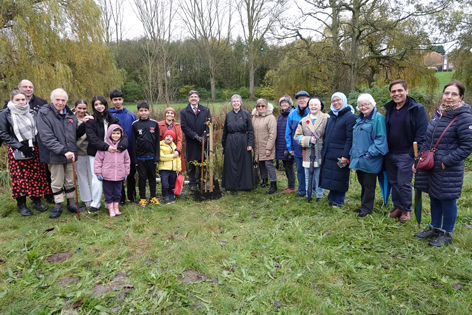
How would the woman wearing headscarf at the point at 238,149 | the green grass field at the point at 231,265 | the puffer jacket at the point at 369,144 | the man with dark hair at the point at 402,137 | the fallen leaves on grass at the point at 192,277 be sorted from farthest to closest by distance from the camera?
1. the woman wearing headscarf at the point at 238,149
2. the puffer jacket at the point at 369,144
3. the man with dark hair at the point at 402,137
4. the fallen leaves on grass at the point at 192,277
5. the green grass field at the point at 231,265

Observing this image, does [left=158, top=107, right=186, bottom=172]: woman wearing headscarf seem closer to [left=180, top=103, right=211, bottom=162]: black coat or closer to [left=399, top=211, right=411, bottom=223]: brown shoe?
[left=180, top=103, right=211, bottom=162]: black coat

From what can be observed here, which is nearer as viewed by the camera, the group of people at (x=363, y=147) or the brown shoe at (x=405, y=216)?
the group of people at (x=363, y=147)

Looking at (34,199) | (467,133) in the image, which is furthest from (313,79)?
(34,199)

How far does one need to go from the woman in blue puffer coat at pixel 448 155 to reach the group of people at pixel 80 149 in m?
→ 3.93

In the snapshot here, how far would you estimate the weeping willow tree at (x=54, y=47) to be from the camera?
7484mm

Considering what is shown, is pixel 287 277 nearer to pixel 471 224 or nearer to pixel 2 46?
pixel 471 224

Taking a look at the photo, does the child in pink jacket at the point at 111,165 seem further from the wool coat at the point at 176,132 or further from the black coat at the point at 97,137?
the wool coat at the point at 176,132

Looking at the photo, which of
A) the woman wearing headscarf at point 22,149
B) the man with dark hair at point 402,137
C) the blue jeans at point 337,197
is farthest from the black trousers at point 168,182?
the man with dark hair at point 402,137

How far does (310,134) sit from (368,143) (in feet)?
3.29

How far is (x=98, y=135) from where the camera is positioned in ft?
14.2

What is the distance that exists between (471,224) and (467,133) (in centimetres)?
188

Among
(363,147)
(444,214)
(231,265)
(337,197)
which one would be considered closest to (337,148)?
(363,147)

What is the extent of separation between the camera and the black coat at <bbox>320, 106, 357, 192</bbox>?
421 centimetres

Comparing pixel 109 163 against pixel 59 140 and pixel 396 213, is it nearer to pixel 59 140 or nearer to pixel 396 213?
pixel 59 140
